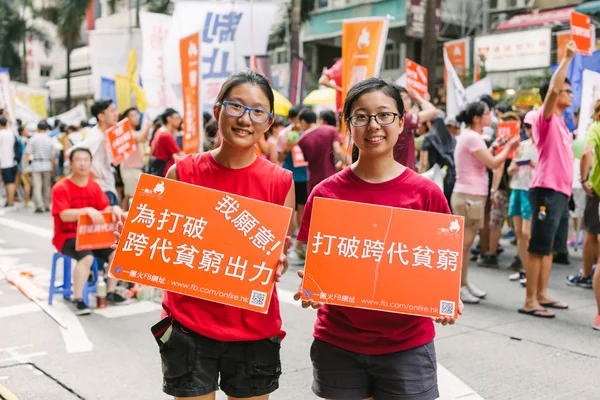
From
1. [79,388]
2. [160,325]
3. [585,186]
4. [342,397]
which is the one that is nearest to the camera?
[342,397]

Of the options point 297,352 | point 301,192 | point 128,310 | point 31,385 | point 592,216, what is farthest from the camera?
point 301,192

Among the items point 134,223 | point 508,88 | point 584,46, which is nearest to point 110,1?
point 508,88

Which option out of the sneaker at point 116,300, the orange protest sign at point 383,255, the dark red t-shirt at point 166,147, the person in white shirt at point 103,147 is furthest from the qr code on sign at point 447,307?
the dark red t-shirt at point 166,147

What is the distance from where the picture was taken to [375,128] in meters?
2.19

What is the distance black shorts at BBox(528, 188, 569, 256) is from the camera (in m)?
4.98

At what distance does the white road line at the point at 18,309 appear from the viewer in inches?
212

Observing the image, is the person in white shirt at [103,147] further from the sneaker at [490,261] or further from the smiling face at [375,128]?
the smiling face at [375,128]

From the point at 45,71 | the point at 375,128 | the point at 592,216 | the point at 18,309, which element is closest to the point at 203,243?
the point at 375,128

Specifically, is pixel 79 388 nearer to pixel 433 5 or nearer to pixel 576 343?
pixel 576 343

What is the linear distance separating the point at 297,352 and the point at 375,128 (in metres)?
2.55

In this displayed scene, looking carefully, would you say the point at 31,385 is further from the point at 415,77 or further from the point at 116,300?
the point at 415,77

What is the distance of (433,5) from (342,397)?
466 inches

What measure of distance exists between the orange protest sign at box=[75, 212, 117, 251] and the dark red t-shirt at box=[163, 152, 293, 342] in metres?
3.16

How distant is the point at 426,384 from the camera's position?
2150mm
